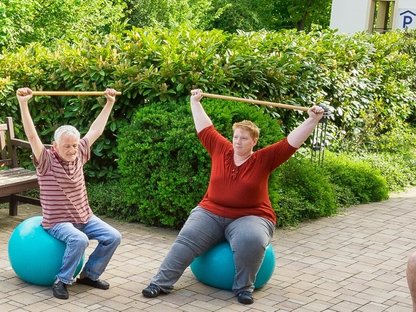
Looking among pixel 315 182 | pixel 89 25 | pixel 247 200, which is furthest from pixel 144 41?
pixel 89 25

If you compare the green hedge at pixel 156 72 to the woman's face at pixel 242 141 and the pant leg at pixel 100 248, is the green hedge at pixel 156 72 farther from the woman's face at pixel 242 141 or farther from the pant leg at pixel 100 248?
the pant leg at pixel 100 248

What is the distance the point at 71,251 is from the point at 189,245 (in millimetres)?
870

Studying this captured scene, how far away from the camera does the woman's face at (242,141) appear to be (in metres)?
6.04

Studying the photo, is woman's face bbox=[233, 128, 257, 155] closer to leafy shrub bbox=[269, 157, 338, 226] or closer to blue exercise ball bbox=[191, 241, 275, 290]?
blue exercise ball bbox=[191, 241, 275, 290]

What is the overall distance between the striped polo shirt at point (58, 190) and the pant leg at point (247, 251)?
117cm

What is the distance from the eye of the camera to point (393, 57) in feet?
44.5

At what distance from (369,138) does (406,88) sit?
1.96 meters

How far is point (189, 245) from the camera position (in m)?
5.98

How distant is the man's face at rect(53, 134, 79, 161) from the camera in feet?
19.4

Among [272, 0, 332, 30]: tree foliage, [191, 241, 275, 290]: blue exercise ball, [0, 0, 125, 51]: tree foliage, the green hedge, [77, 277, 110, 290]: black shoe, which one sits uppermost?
[272, 0, 332, 30]: tree foliage

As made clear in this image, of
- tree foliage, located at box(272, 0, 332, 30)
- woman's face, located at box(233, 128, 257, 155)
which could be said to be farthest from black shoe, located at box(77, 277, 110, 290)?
tree foliage, located at box(272, 0, 332, 30)

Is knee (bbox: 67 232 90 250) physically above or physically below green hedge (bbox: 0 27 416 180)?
below

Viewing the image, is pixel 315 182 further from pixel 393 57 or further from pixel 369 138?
pixel 393 57

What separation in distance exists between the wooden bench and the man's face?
1851 mm
